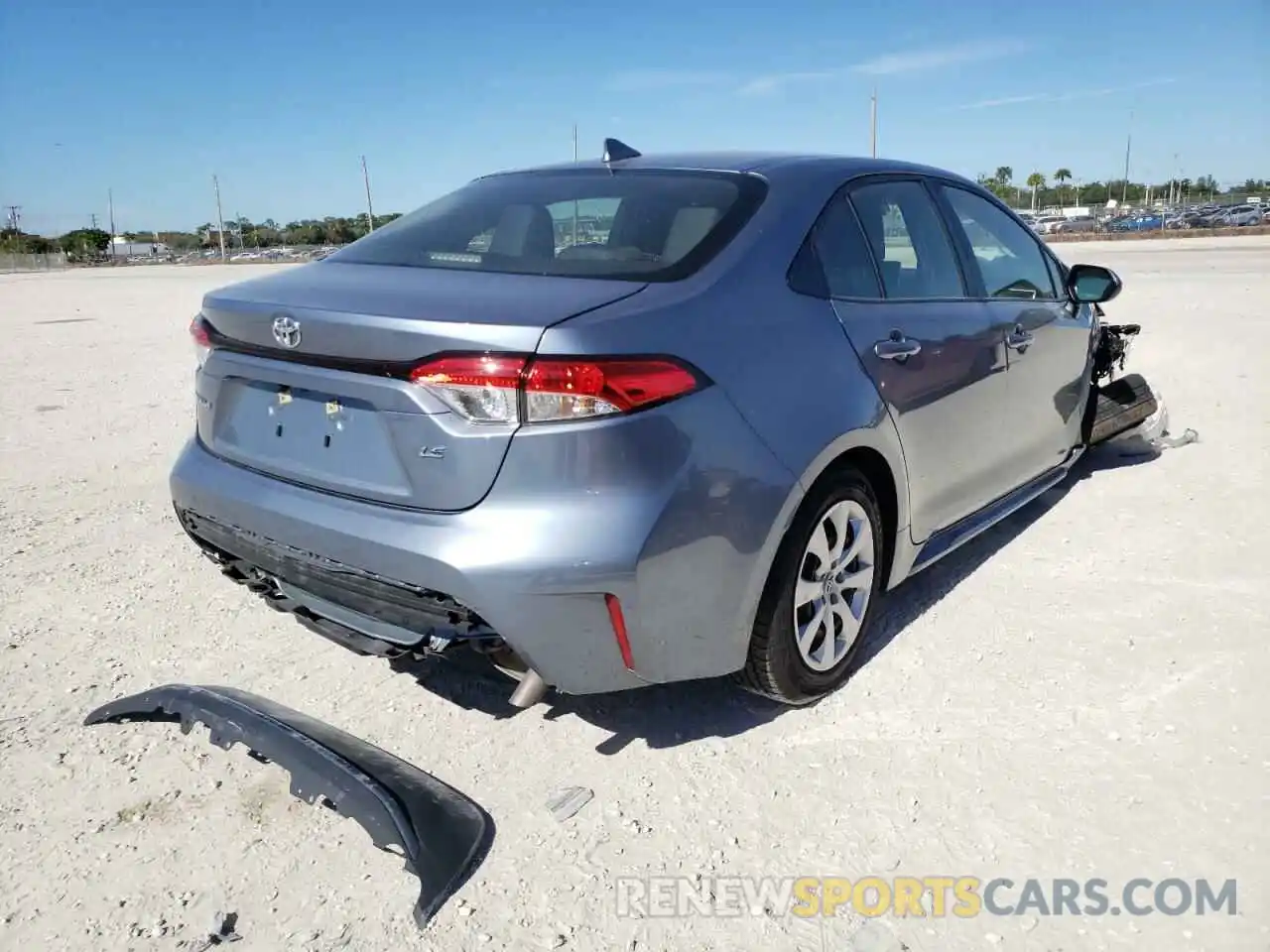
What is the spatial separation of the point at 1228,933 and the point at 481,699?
6.63 ft

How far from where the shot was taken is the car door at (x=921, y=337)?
2936mm

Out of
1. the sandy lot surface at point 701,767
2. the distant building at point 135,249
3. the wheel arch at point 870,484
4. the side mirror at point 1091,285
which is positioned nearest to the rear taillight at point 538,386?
the wheel arch at point 870,484

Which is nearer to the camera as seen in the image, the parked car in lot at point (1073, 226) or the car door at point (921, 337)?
the car door at point (921, 337)

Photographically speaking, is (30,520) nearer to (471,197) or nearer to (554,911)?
(471,197)

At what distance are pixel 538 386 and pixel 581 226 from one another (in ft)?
3.06

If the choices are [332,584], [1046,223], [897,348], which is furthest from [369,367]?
[1046,223]

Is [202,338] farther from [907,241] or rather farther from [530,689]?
[907,241]

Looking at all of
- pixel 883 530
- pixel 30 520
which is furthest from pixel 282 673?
pixel 30 520

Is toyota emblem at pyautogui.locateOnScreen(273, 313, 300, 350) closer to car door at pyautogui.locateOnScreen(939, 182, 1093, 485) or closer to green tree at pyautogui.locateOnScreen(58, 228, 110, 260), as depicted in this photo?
car door at pyautogui.locateOnScreen(939, 182, 1093, 485)

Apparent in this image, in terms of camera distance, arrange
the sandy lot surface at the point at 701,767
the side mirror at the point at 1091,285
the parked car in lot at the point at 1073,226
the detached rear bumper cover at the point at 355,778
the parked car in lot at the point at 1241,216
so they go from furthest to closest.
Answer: the parked car in lot at the point at 1073,226 → the parked car in lot at the point at 1241,216 → the side mirror at the point at 1091,285 → the detached rear bumper cover at the point at 355,778 → the sandy lot surface at the point at 701,767

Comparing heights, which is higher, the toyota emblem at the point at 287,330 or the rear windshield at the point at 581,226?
the rear windshield at the point at 581,226

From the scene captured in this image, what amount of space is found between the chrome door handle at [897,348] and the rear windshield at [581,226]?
1.92 ft

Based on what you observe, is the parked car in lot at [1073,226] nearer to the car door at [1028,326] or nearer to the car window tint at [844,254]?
the car door at [1028,326]

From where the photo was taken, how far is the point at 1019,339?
3807 millimetres
